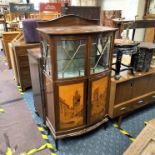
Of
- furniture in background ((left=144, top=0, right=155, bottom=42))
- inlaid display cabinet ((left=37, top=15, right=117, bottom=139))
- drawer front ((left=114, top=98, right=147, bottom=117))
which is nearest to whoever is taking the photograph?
inlaid display cabinet ((left=37, top=15, right=117, bottom=139))

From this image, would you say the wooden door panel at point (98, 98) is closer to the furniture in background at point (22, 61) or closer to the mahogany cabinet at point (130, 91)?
the mahogany cabinet at point (130, 91)

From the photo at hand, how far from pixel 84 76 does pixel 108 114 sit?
0.75 m

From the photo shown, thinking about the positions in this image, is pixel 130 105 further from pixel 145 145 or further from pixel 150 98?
pixel 145 145

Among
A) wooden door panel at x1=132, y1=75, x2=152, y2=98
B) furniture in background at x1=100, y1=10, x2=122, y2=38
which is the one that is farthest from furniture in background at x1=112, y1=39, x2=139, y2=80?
furniture in background at x1=100, y1=10, x2=122, y2=38

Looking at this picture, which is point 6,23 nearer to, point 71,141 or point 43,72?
point 43,72

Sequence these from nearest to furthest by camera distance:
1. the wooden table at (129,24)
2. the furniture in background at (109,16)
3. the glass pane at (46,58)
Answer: the glass pane at (46,58) < the wooden table at (129,24) < the furniture in background at (109,16)

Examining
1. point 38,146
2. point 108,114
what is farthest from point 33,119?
point 108,114

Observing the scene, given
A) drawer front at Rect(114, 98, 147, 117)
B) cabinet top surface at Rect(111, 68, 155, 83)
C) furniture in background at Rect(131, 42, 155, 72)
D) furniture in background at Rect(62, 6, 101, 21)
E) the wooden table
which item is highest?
furniture in background at Rect(62, 6, 101, 21)

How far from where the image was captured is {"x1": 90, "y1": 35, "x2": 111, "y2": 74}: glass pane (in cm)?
172

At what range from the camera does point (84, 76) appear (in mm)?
1725

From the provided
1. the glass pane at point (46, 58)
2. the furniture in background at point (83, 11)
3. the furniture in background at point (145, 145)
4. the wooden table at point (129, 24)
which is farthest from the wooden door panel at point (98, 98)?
the furniture in background at point (83, 11)

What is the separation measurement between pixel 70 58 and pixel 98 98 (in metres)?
0.58

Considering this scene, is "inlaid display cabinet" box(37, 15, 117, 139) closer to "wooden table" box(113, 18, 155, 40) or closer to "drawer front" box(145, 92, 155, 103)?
"wooden table" box(113, 18, 155, 40)

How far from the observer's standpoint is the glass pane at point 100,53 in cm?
172
